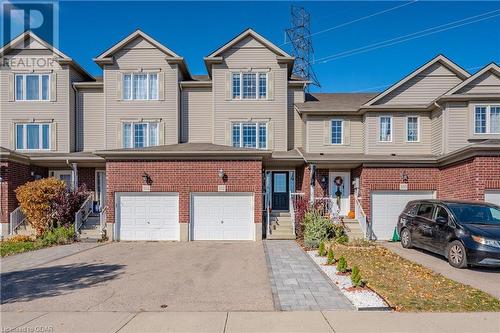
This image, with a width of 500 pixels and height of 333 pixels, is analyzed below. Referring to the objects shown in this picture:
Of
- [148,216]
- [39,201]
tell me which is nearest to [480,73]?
[148,216]

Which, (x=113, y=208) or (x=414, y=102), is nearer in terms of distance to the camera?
(x=113, y=208)

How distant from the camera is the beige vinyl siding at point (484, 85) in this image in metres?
16.2

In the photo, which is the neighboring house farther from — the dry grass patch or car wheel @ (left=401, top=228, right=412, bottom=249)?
the dry grass patch

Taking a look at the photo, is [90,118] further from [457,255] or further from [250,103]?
[457,255]

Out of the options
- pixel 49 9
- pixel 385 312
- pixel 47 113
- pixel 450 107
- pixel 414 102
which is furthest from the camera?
pixel 47 113

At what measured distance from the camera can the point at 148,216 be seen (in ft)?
48.5

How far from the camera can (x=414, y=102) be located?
17.4 metres

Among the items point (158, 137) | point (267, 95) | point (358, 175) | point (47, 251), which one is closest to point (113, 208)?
point (47, 251)

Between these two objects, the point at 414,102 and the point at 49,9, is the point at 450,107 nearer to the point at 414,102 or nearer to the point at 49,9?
the point at 414,102

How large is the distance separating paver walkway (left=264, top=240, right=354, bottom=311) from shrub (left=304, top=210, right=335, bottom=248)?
1373 mm

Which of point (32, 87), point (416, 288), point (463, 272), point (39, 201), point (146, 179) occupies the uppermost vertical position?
point (32, 87)

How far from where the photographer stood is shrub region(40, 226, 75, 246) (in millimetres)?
13815

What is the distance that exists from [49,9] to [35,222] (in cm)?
890

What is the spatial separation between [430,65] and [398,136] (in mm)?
3924
